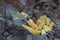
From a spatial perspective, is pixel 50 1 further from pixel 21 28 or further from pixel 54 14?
pixel 21 28

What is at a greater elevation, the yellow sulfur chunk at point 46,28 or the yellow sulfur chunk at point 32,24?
the yellow sulfur chunk at point 32,24

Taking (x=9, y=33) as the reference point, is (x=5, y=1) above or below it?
above

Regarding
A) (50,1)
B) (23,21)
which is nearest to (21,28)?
(23,21)

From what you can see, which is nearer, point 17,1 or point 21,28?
point 21,28

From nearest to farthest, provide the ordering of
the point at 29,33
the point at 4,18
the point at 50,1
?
1. the point at 29,33
2. the point at 4,18
3. the point at 50,1

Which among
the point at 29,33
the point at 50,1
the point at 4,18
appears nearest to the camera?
the point at 29,33

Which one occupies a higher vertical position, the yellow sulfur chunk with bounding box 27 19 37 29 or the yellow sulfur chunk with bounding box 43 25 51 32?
the yellow sulfur chunk with bounding box 27 19 37 29

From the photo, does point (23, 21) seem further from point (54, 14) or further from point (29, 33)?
point (54, 14)

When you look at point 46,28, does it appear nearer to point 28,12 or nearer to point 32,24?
point 32,24
